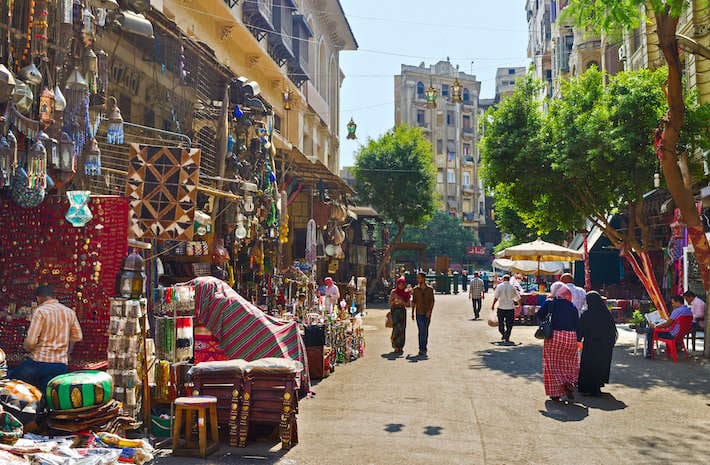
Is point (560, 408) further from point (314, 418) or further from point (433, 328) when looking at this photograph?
point (433, 328)

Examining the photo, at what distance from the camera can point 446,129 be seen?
275ft

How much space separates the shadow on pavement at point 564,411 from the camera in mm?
9307

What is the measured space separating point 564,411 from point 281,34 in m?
19.1

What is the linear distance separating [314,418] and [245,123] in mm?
8418

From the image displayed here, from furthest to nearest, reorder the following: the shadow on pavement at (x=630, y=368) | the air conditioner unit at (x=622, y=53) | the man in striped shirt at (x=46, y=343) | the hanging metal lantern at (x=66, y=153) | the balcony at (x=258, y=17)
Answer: the air conditioner unit at (x=622, y=53), the balcony at (x=258, y=17), the shadow on pavement at (x=630, y=368), the hanging metal lantern at (x=66, y=153), the man in striped shirt at (x=46, y=343)

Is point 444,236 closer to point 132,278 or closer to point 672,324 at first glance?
point 672,324

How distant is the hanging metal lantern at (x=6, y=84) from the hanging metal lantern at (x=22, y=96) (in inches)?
5.6

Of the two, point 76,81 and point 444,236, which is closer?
point 76,81

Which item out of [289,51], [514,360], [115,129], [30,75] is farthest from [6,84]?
[289,51]


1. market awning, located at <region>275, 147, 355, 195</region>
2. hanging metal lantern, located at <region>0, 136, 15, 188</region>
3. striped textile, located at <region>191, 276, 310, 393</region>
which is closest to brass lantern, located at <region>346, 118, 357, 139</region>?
market awning, located at <region>275, 147, 355, 195</region>

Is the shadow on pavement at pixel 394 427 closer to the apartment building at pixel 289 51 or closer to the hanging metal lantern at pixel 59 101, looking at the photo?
the hanging metal lantern at pixel 59 101

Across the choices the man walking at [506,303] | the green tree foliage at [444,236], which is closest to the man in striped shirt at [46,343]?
the man walking at [506,303]

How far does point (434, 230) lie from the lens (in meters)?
77.4

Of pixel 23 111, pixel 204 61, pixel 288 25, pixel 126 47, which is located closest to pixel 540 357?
pixel 204 61
